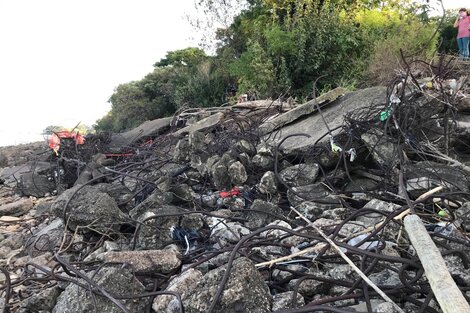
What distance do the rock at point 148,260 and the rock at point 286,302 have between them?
66 centimetres

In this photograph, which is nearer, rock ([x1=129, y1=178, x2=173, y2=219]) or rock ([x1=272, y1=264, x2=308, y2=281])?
rock ([x1=272, y1=264, x2=308, y2=281])

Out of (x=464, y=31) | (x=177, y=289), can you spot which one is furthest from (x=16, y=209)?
(x=464, y=31)

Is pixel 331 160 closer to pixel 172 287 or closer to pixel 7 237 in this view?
pixel 172 287

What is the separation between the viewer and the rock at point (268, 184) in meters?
3.17

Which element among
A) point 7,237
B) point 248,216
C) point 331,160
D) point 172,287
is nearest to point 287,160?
point 331,160

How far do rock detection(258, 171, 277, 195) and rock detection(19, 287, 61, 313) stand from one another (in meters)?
1.73

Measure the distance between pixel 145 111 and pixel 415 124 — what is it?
1513 cm

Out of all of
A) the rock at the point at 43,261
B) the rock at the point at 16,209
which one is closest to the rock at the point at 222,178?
the rock at the point at 43,261

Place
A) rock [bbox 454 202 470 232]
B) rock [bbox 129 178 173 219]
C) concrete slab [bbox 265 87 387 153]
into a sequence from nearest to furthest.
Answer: rock [bbox 454 202 470 232], rock [bbox 129 178 173 219], concrete slab [bbox 265 87 387 153]

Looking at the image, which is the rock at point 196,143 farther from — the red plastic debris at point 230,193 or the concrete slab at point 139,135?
the concrete slab at point 139,135

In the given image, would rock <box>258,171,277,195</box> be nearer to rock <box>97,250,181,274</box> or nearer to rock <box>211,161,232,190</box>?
rock <box>211,161,232,190</box>

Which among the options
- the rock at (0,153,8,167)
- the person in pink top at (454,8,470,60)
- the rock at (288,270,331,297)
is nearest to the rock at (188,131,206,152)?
the rock at (288,270,331,297)

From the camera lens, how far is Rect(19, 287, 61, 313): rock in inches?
75.4

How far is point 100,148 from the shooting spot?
22.8 ft
